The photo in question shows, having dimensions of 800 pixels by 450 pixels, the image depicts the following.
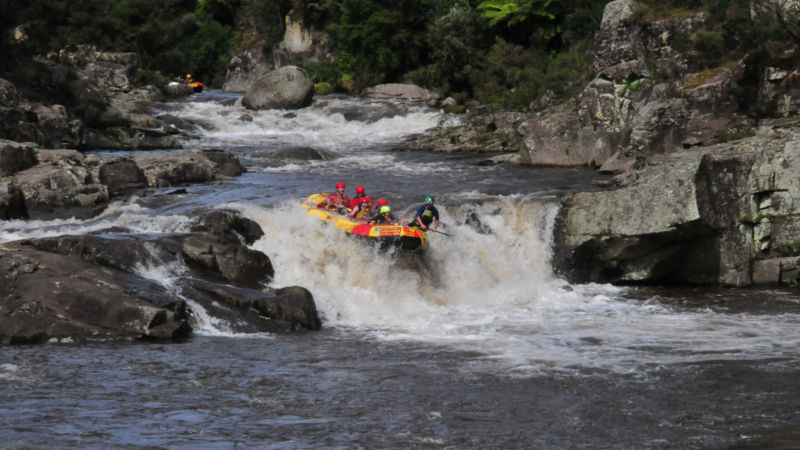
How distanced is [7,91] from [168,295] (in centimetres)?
1523

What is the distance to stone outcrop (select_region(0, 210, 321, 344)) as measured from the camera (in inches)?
504

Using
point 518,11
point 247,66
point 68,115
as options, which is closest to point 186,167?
point 68,115

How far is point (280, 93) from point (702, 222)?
2285cm

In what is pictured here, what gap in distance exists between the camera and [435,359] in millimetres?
11938

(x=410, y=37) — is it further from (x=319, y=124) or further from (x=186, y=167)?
(x=186, y=167)

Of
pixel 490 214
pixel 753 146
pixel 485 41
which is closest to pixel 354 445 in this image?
pixel 490 214

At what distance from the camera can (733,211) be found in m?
16.9

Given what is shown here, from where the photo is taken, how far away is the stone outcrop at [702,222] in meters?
16.6

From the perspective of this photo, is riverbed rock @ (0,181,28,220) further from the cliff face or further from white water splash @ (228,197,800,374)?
the cliff face

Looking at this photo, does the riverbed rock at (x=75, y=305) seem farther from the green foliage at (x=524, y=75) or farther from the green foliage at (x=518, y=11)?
the green foliage at (x=518, y=11)

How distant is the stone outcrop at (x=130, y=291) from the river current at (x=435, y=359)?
1.22ft

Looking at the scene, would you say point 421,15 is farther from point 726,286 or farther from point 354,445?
point 354,445

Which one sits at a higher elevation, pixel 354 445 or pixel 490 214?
pixel 490 214

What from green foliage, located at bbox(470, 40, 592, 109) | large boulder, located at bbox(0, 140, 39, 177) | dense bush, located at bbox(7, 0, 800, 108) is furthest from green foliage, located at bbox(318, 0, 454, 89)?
large boulder, located at bbox(0, 140, 39, 177)
